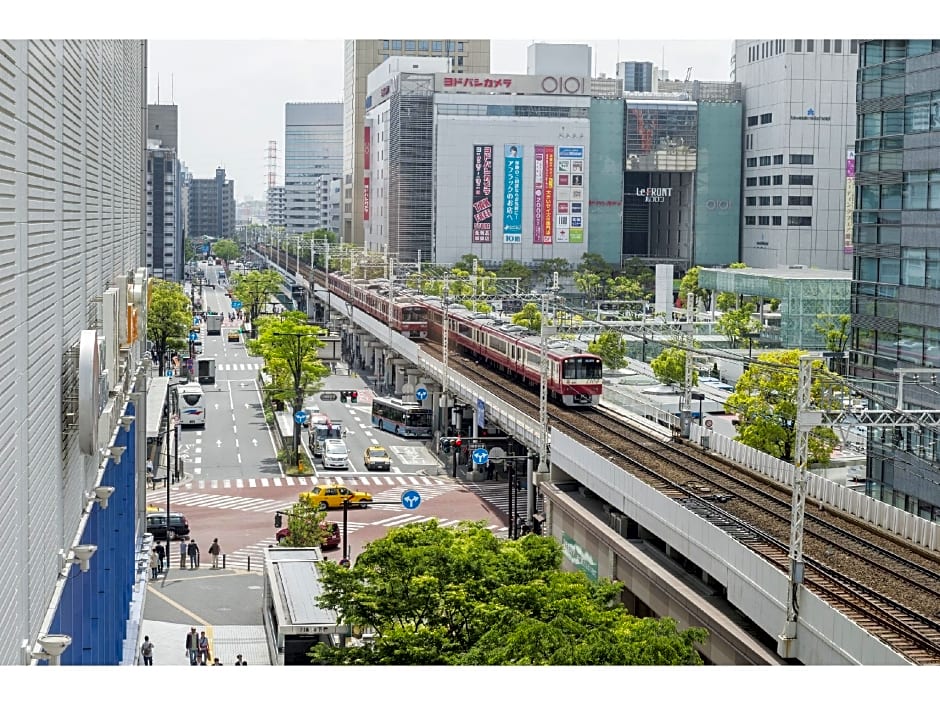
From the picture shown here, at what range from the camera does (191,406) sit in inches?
2552

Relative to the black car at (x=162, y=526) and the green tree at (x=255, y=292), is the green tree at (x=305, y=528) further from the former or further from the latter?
the green tree at (x=255, y=292)

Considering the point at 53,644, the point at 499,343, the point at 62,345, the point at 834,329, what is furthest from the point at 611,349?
the point at 53,644

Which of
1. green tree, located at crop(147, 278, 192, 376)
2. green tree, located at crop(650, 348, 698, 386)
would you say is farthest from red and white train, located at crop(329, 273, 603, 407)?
green tree, located at crop(147, 278, 192, 376)

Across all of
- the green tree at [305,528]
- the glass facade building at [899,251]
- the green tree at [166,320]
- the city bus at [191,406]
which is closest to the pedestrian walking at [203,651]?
the green tree at [305,528]

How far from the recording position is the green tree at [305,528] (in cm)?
3662

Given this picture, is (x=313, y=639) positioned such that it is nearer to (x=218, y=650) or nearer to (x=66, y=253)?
(x=218, y=650)

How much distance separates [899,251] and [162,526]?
23089 mm

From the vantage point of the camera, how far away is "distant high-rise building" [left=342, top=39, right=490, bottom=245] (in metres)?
149

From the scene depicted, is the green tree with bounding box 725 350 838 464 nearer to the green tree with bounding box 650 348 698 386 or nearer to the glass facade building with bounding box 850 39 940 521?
the glass facade building with bounding box 850 39 940 521

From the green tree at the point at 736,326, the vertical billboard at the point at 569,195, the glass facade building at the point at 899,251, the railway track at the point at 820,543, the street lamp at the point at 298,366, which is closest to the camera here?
the railway track at the point at 820,543

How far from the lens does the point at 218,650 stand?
3012cm

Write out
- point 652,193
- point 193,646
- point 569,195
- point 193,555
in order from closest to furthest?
point 193,646 < point 193,555 < point 569,195 < point 652,193

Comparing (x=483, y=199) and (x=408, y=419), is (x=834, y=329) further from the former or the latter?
(x=483, y=199)

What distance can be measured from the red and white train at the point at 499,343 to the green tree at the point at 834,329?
17.9m
